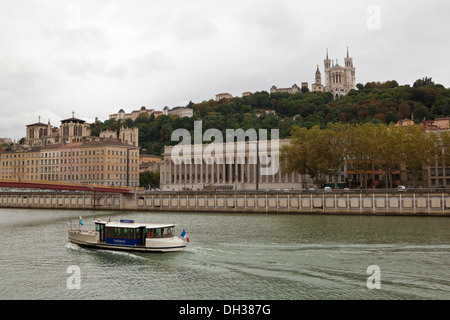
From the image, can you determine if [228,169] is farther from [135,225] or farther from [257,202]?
[135,225]

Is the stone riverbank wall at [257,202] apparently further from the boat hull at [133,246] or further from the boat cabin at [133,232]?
the boat hull at [133,246]

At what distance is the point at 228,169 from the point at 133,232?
341 ft

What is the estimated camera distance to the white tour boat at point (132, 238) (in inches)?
1597

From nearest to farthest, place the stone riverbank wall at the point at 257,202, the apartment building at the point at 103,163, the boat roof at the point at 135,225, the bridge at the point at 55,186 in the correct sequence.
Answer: the boat roof at the point at 135,225
the stone riverbank wall at the point at 257,202
the bridge at the point at 55,186
the apartment building at the point at 103,163

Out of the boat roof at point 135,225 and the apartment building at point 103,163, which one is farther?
the apartment building at point 103,163

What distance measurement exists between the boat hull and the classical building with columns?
293ft

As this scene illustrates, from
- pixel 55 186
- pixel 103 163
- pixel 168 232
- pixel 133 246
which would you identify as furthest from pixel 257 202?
pixel 103 163

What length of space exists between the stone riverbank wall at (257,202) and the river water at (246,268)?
22697mm

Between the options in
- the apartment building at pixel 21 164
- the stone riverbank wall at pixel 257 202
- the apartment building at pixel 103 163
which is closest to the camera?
the stone riverbank wall at pixel 257 202

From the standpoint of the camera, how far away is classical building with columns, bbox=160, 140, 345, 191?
133 meters

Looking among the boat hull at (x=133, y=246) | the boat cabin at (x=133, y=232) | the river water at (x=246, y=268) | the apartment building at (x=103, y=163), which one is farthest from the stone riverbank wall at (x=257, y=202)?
the boat hull at (x=133, y=246)

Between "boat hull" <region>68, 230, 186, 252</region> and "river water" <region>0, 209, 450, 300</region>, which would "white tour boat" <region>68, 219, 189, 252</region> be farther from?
"river water" <region>0, 209, 450, 300</region>

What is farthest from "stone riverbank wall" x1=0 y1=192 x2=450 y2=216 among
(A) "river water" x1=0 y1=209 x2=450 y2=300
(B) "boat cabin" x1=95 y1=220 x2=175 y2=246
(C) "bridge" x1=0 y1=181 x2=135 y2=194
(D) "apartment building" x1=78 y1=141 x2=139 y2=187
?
(B) "boat cabin" x1=95 y1=220 x2=175 y2=246
